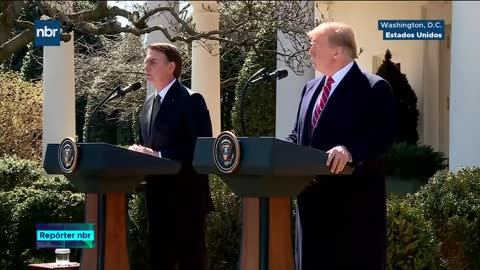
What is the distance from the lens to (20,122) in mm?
14875

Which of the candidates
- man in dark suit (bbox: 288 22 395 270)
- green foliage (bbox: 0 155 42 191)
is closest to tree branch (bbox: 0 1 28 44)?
green foliage (bbox: 0 155 42 191)

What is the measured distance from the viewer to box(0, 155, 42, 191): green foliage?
9.63m

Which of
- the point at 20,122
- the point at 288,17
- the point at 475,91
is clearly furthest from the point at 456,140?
the point at 20,122

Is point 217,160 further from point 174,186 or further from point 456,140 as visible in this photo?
point 456,140

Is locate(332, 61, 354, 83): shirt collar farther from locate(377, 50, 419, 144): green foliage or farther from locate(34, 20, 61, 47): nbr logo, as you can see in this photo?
locate(377, 50, 419, 144): green foliage

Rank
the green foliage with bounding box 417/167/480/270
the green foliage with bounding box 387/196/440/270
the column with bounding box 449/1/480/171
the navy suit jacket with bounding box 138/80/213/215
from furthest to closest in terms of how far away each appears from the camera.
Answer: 1. the column with bounding box 449/1/480/171
2. the green foliage with bounding box 417/167/480/270
3. the green foliage with bounding box 387/196/440/270
4. the navy suit jacket with bounding box 138/80/213/215

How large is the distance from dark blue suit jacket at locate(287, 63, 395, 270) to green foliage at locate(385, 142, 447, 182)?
9078 mm

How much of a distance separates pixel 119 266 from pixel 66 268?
1349mm

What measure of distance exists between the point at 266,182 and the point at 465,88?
5869 mm

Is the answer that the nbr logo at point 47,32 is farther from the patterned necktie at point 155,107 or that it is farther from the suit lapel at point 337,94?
the suit lapel at point 337,94

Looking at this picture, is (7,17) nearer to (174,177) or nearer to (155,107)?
(155,107)

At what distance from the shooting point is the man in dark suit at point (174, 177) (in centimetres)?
555

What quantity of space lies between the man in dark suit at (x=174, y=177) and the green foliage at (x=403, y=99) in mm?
10364

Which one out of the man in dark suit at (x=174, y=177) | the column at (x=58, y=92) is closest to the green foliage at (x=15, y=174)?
the column at (x=58, y=92)
